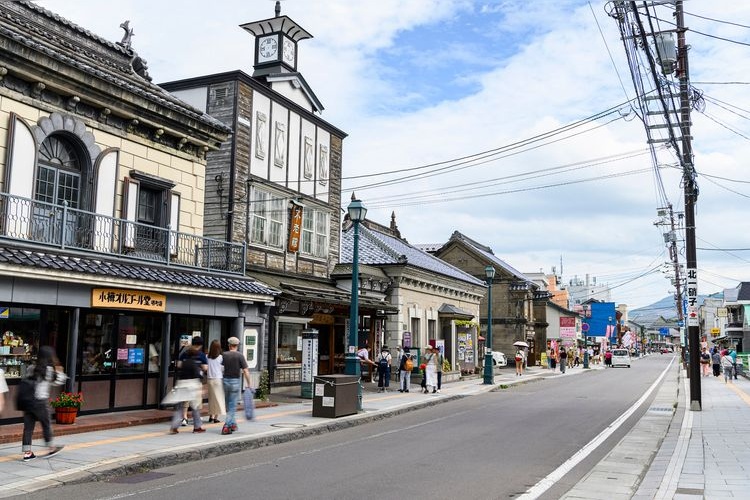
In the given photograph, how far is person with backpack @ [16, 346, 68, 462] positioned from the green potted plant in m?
2.74

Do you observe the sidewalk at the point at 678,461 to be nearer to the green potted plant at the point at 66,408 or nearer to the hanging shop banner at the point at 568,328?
the green potted plant at the point at 66,408

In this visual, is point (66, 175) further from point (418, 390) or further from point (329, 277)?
point (418, 390)

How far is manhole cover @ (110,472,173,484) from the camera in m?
9.01

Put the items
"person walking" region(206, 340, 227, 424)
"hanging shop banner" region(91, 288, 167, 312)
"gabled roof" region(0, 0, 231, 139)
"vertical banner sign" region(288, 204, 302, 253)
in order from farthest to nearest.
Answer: "vertical banner sign" region(288, 204, 302, 253), "gabled roof" region(0, 0, 231, 139), "person walking" region(206, 340, 227, 424), "hanging shop banner" region(91, 288, 167, 312)

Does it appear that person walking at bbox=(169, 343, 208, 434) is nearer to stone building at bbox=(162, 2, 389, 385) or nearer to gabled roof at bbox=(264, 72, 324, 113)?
stone building at bbox=(162, 2, 389, 385)

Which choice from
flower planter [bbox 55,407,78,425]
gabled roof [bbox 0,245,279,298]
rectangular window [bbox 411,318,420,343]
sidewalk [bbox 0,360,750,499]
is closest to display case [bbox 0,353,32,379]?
flower planter [bbox 55,407,78,425]

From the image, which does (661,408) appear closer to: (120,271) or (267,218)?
(267,218)

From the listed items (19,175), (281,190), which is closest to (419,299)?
(281,190)

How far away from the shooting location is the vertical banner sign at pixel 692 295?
60.8 ft

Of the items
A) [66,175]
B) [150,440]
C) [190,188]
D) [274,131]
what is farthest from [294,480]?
[274,131]

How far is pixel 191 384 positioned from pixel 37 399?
329cm

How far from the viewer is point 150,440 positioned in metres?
Answer: 11.8

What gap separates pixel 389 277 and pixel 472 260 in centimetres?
2701

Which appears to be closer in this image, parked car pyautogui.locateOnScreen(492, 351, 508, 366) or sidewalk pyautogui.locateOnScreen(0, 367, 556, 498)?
sidewalk pyautogui.locateOnScreen(0, 367, 556, 498)
